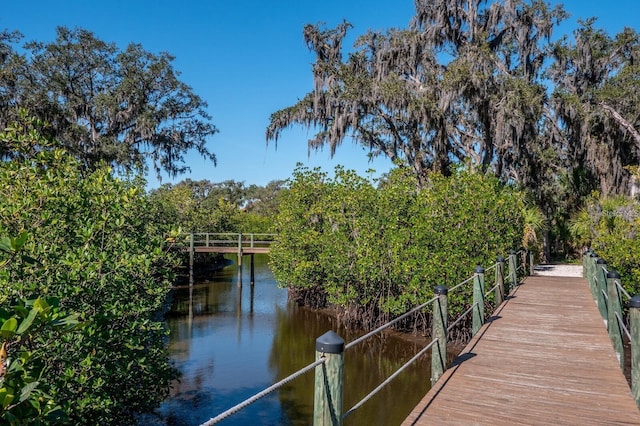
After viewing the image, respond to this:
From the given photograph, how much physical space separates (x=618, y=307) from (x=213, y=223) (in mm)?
29152

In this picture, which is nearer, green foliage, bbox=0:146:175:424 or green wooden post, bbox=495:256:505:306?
green foliage, bbox=0:146:175:424

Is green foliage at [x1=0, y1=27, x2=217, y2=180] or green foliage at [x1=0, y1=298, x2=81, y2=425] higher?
green foliage at [x1=0, y1=27, x2=217, y2=180]

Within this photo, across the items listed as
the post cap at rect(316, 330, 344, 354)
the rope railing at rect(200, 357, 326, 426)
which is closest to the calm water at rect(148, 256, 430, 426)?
the post cap at rect(316, 330, 344, 354)

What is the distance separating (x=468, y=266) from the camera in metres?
12.3

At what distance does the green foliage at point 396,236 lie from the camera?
12312 millimetres

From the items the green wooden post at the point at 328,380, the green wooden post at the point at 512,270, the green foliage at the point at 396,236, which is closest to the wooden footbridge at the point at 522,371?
the green wooden post at the point at 328,380

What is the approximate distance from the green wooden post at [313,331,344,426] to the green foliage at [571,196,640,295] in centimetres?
1020

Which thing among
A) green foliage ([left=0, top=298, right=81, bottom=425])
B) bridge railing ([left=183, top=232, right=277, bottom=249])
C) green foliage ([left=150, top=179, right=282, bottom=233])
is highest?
green foliage ([left=150, top=179, right=282, bottom=233])

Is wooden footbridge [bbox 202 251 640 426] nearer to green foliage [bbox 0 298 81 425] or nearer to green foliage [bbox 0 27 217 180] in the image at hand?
green foliage [bbox 0 298 81 425]

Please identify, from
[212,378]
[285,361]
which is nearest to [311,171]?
[285,361]

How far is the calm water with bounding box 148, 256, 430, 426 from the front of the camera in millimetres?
9711

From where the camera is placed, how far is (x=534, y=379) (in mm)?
5371

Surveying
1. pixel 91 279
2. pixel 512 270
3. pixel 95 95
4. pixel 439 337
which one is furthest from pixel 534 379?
pixel 95 95

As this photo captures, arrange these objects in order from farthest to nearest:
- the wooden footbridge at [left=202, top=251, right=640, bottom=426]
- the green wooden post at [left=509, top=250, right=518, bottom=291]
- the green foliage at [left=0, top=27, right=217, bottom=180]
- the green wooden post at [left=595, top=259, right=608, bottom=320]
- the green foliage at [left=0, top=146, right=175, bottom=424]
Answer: the green foliage at [left=0, top=27, right=217, bottom=180] → the green wooden post at [left=509, top=250, right=518, bottom=291] → the green wooden post at [left=595, top=259, right=608, bottom=320] → the green foliage at [left=0, top=146, right=175, bottom=424] → the wooden footbridge at [left=202, top=251, right=640, bottom=426]
